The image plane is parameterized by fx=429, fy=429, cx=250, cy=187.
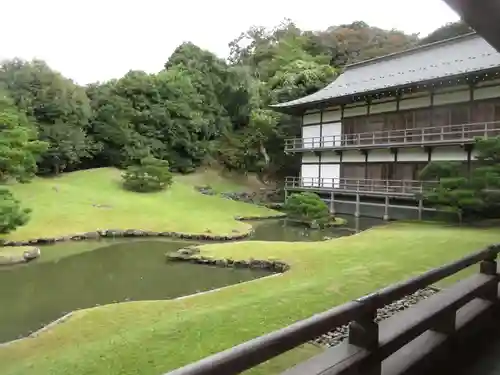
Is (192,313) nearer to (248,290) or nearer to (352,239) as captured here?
(248,290)

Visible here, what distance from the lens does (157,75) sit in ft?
91.2

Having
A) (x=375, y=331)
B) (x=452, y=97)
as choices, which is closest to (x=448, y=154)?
(x=452, y=97)

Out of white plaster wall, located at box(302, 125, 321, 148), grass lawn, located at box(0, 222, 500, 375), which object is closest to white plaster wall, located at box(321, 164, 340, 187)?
white plaster wall, located at box(302, 125, 321, 148)

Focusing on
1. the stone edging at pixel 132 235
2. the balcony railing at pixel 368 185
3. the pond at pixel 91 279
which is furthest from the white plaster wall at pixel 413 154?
the pond at pixel 91 279

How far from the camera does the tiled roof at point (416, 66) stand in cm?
1563

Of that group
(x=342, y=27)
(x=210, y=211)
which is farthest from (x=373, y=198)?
(x=342, y=27)

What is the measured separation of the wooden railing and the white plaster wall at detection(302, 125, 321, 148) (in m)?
17.7

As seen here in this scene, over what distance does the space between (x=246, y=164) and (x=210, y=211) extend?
819 cm

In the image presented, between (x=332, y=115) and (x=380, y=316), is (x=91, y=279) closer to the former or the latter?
(x=380, y=316)

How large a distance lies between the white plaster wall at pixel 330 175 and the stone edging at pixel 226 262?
34.0 feet

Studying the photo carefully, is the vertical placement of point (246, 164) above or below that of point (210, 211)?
above

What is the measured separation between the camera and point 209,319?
5.07 metres

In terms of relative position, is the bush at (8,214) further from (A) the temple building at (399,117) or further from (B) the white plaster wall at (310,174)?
(B) the white plaster wall at (310,174)

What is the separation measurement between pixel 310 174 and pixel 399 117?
540 cm
